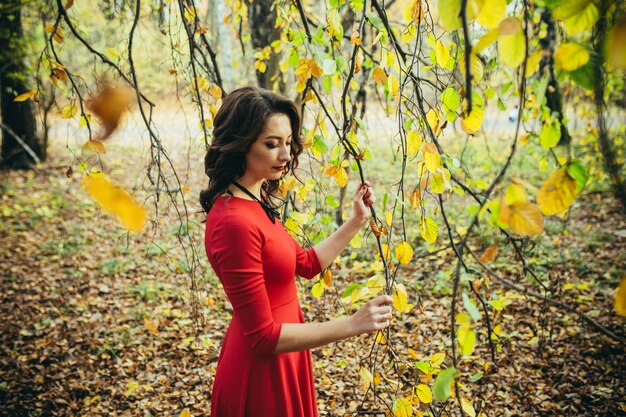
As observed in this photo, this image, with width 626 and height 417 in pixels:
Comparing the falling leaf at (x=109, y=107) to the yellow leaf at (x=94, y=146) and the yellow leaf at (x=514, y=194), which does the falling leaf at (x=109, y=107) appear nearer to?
the yellow leaf at (x=94, y=146)

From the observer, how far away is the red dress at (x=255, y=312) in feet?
4.04

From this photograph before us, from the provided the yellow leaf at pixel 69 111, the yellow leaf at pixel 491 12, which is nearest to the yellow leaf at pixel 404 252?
the yellow leaf at pixel 491 12

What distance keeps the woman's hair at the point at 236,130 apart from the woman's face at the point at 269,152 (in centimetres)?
2

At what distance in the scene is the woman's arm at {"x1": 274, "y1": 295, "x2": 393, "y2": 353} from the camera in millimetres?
1234

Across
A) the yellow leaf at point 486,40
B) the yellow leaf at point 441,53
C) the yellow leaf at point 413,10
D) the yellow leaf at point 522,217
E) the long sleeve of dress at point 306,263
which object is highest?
the yellow leaf at point 413,10

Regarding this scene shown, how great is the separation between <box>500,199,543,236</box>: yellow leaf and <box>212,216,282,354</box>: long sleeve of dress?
75 centimetres

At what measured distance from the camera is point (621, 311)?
0.71 meters

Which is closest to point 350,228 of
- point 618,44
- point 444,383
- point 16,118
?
point 444,383

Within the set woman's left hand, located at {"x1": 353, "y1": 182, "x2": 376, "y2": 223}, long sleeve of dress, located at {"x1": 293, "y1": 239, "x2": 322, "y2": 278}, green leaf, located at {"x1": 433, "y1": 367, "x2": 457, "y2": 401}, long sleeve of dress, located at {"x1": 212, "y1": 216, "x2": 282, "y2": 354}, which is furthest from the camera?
long sleeve of dress, located at {"x1": 293, "y1": 239, "x2": 322, "y2": 278}

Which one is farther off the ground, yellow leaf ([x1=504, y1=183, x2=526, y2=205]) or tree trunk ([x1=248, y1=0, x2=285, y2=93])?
tree trunk ([x1=248, y1=0, x2=285, y2=93])

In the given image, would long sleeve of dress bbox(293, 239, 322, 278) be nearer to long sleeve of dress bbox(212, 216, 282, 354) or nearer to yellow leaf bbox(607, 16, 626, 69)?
long sleeve of dress bbox(212, 216, 282, 354)

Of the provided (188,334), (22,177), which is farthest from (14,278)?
(22,177)

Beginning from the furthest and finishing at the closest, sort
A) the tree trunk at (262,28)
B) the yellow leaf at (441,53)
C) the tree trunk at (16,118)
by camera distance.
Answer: the tree trunk at (16,118), the tree trunk at (262,28), the yellow leaf at (441,53)

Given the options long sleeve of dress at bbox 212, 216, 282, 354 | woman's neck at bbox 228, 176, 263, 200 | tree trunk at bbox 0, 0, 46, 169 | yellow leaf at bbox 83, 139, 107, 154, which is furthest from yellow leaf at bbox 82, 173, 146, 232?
tree trunk at bbox 0, 0, 46, 169
